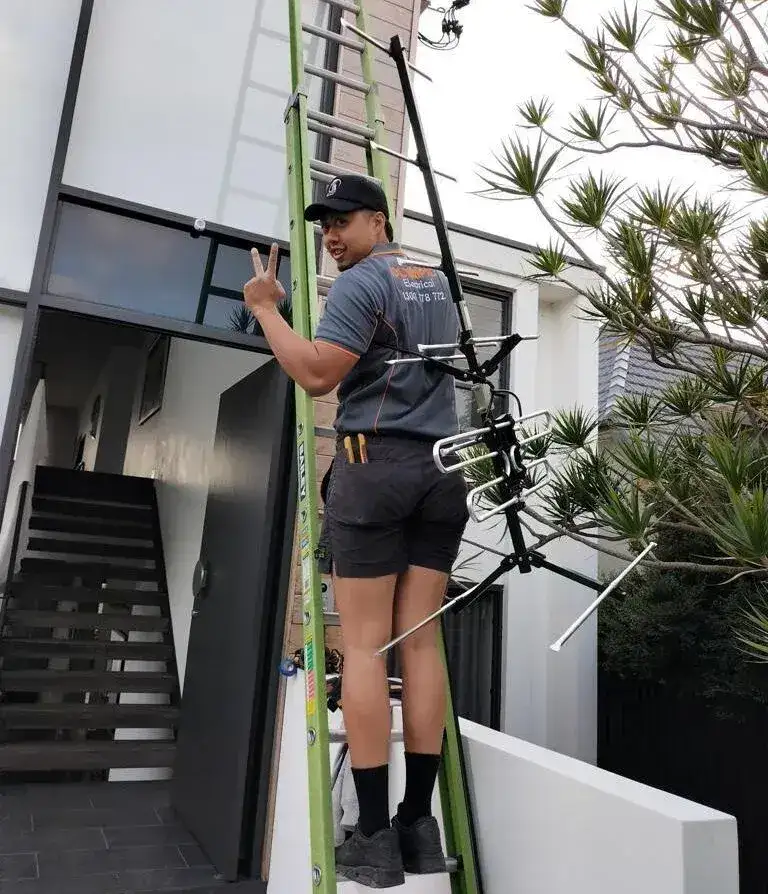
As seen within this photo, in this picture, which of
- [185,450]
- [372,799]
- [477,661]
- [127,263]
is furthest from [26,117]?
[477,661]

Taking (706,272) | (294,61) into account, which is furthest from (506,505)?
(706,272)

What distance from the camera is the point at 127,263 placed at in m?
2.88

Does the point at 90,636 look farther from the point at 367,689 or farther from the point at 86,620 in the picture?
the point at 367,689

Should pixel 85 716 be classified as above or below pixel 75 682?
below

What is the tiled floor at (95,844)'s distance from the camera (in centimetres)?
271

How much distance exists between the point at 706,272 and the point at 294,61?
1.72 metres

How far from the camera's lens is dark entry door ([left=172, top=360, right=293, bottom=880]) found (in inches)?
114

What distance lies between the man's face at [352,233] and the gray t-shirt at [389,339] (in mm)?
34

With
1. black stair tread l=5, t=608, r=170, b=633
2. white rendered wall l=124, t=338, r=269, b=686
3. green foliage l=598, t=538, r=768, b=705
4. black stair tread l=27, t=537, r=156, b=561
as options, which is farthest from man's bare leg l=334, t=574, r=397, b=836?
black stair tread l=27, t=537, r=156, b=561

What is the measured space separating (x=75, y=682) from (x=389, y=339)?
4.19 metres

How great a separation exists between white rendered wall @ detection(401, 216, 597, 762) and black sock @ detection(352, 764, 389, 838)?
308cm

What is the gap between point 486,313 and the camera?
5039mm

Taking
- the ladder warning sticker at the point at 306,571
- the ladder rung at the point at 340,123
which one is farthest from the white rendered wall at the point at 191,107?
the ladder warning sticker at the point at 306,571

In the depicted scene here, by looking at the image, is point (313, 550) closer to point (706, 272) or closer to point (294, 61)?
point (294, 61)
